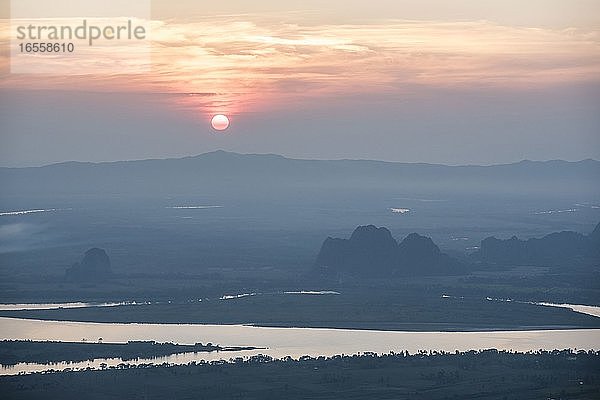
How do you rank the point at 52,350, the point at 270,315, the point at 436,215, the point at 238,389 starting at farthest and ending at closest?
1. the point at 436,215
2. the point at 270,315
3. the point at 52,350
4. the point at 238,389

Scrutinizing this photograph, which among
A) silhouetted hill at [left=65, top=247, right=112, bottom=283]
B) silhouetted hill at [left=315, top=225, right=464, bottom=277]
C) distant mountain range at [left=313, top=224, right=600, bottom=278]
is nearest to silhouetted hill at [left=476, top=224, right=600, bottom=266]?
distant mountain range at [left=313, top=224, right=600, bottom=278]

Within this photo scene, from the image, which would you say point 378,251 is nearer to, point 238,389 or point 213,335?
point 213,335

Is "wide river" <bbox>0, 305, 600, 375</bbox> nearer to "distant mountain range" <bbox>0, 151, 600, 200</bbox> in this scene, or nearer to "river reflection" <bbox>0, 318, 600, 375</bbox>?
"river reflection" <bbox>0, 318, 600, 375</bbox>

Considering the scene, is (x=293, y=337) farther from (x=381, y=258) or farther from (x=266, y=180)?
(x=266, y=180)

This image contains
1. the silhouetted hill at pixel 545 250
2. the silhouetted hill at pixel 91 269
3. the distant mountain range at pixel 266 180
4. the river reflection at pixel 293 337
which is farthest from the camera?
the distant mountain range at pixel 266 180

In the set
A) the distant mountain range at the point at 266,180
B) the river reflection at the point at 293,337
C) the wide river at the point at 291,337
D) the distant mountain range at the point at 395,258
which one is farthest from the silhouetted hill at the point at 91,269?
the distant mountain range at the point at 266,180

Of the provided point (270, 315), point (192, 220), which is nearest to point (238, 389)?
point (270, 315)

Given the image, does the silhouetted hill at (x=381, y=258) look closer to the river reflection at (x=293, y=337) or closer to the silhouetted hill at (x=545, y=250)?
the silhouetted hill at (x=545, y=250)
